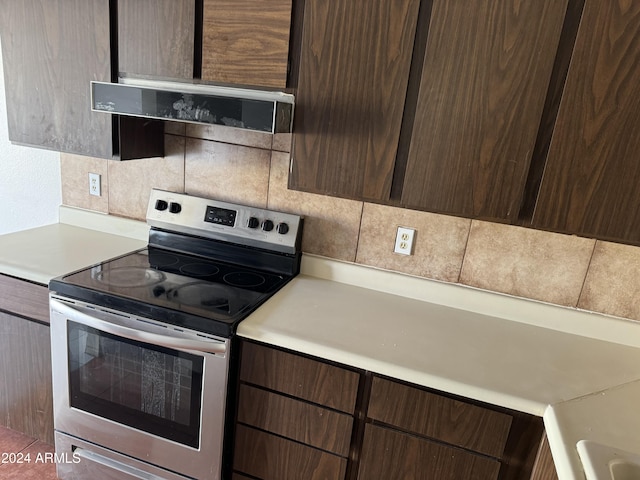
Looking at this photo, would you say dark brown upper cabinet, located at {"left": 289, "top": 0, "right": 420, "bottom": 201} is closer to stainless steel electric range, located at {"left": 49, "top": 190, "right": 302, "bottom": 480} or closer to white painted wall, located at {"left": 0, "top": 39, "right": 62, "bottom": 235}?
stainless steel electric range, located at {"left": 49, "top": 190, "right": 302, "bottom": 480}

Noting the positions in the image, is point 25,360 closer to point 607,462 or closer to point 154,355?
point 154,355

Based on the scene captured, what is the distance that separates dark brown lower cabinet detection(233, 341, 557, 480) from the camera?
1233 mm

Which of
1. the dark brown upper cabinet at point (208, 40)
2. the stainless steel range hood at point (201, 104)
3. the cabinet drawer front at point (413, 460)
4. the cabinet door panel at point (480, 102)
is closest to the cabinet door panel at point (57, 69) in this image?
the dark brown upper cabinet at point (208, 40)

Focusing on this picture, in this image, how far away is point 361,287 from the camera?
181cm

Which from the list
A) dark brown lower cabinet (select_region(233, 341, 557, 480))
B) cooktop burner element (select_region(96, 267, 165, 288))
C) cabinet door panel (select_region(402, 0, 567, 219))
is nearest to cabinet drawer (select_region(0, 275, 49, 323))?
cooktop burner element (select_region(96, 267, 165, 288))

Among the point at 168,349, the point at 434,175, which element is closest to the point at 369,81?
the point at 434,175

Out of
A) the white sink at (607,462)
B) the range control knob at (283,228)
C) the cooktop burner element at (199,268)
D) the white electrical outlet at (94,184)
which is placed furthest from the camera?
the white electrical outlet at (94,184)

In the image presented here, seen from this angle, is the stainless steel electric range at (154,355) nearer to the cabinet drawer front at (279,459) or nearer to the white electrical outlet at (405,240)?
the cabinet drawer front at (279,459)

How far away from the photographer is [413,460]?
1330 millimetres

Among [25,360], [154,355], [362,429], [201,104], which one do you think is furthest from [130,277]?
[362,429]

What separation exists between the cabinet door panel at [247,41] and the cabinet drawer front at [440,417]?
992 millimetres

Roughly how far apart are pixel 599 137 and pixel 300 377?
1.04 meters

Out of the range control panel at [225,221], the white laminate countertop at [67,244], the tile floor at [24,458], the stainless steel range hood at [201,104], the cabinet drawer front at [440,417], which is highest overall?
the stainless steel range hood at [201,104]

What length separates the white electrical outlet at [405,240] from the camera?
5.63 feet
